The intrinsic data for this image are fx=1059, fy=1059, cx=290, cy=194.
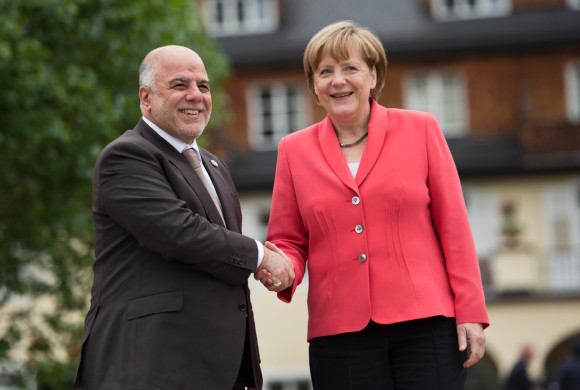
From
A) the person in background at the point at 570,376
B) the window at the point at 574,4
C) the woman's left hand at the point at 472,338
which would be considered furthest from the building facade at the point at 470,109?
the woman's left hand at the point at 472,338

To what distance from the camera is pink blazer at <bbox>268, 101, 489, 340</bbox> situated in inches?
189

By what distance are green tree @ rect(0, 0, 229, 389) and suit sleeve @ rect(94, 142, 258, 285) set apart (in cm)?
721

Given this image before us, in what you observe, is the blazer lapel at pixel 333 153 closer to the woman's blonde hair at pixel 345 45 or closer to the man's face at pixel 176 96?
the woman's blonde hair at pixel 345 45

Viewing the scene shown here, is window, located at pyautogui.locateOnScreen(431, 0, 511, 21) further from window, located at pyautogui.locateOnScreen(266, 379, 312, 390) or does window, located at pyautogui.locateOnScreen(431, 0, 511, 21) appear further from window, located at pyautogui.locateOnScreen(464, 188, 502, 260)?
window, located at pyautogui.locateOnScreen(266, 379, 312, 390)

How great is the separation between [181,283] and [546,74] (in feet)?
76.8

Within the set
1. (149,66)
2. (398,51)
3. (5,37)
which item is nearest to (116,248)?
(149,66)

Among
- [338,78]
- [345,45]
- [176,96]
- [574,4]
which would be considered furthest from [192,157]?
[574,4]

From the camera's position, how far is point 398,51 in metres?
26.6

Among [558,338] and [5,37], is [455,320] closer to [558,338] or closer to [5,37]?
[5,37]

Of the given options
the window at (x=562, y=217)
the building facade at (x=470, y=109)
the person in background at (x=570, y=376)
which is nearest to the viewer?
the person in background at (x=570, y=376)

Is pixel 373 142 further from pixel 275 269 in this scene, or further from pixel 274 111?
pixel 274 111

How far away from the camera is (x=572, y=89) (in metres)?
26.8

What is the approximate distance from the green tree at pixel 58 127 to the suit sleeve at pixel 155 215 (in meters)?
7.21

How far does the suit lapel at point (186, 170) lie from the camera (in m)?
4.87
